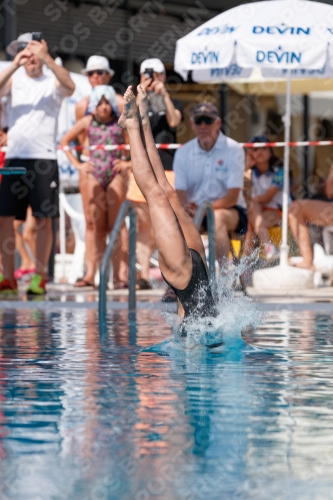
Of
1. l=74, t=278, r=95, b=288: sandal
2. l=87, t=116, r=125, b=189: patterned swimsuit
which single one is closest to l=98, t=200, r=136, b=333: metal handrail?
l=74, t=278, r=95, b=288: sandal

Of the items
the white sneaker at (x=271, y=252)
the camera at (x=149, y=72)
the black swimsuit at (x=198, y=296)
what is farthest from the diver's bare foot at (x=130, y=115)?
the white sneaker at (x=271, y=252)

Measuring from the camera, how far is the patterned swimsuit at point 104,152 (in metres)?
12.5

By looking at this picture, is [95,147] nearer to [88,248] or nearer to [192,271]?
[88,248]

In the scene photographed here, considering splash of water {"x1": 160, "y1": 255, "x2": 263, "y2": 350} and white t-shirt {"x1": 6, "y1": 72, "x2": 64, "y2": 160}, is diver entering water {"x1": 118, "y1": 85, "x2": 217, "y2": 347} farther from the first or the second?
white t-shirt {"x1": 6, "y1": 72, "x2": 64, "y2": 160}

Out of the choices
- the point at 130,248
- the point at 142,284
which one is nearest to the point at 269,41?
the point at 142,284

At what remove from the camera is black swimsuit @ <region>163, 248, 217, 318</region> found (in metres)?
7.30

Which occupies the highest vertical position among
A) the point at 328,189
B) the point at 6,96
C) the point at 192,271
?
the point at 6,96

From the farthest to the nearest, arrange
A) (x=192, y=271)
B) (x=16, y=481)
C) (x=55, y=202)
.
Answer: (x=55, y=202) → (x=192, y=271) → (x=16, y=481)

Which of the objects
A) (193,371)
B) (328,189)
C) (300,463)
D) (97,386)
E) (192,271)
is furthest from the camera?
(328,189)

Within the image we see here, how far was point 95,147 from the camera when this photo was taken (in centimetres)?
1252

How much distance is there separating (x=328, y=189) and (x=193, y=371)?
6.68 meters

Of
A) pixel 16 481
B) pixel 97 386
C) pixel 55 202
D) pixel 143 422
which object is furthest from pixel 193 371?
pixel 55 202

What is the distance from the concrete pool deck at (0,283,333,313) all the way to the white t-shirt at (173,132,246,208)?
1063 mm

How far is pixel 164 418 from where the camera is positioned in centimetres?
486
